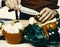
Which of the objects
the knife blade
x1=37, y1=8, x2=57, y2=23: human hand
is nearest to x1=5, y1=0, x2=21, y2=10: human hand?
the knife blade

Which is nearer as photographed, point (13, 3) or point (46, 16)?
point (46, 16)

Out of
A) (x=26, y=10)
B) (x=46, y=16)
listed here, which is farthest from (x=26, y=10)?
(x=46, y=16)

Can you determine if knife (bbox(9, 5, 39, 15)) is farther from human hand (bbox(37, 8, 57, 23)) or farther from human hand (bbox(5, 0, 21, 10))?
human hand (bbox(37, 8, 57, 23))

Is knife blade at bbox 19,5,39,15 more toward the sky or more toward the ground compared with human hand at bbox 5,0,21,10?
more toward the ground

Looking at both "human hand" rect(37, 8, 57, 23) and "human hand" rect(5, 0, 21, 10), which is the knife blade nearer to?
"human hand" rect(5, 0, 21, 10)

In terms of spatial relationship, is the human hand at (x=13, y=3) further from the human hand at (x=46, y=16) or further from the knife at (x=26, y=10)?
the human hand at (x=46, y=16)

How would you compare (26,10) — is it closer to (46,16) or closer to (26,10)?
(26,10)

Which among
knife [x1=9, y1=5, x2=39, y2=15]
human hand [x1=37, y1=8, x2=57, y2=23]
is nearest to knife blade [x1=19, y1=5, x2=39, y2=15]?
knife [x1=9, y1=5, x2=39, y2=15]

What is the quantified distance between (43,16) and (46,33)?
0.75 ft

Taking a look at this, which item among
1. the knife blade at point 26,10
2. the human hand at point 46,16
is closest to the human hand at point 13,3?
the knife blade at point 26,10

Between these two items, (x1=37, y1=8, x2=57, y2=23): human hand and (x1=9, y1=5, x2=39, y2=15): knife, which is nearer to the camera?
(x1=37, y1=8, x2=57, y2=23): human hand

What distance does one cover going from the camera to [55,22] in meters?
0.82

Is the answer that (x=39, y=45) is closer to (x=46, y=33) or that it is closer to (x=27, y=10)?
(x=46, y=33)

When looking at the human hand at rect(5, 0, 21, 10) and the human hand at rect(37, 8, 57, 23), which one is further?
the human hand at rect(5, 0, 21, 10)
